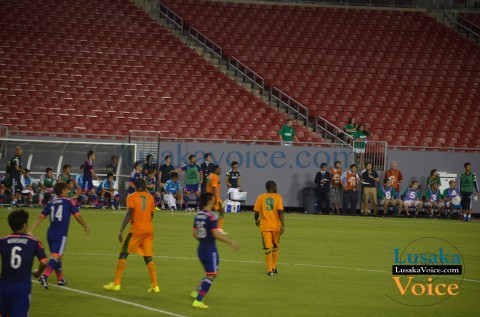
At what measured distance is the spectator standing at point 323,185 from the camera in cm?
3466

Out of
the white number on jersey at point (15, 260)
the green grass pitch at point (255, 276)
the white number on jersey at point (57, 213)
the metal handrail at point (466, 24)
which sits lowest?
the green grass pitch at point (255, 276)

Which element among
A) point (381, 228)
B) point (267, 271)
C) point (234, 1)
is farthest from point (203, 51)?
point (267, 271)

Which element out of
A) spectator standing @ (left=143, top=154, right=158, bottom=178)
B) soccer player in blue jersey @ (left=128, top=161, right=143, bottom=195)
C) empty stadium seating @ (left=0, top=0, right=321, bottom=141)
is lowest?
soccer player in blue jersey @ (left=128, top=161, right=143, bottom=195)

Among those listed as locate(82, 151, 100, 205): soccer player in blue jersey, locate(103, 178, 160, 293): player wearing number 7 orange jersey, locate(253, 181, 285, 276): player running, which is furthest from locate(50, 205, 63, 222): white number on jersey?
locate(82, 151, 100, 205): soccer player in blue jersey

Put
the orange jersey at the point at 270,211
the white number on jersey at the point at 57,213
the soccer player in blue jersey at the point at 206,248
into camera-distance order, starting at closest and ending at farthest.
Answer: the soccer player in blue jersey at the point at 206,248
the white number on jersey at the point at 57,213
the orange jersey at the point at 270,211

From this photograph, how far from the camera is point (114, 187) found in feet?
109

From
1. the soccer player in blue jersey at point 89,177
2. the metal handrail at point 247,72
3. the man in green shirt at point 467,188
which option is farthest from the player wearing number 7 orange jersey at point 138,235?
the metal handrail at point 247,72

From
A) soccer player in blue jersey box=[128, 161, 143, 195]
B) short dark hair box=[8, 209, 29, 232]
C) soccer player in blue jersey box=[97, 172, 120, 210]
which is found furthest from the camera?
soccer player in blue jersey box=[97, 172, 120, 210]

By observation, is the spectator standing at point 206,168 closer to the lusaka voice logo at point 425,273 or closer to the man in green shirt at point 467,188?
the man in green shirt at point 467,188

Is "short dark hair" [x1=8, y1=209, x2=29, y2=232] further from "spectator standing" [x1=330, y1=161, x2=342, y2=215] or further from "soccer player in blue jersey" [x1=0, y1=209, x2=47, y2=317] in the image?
"spectator standing" [x1=330, y1=161, x2=342, y2=215]

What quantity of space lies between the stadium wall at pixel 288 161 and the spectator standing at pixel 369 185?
57.5 inches

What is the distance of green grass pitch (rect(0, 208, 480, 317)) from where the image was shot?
13672mm

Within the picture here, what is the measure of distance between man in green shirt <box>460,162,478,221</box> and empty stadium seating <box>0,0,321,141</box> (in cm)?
656

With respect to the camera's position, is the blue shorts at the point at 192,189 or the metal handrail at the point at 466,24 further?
the metal handrail at the point at 466,24
